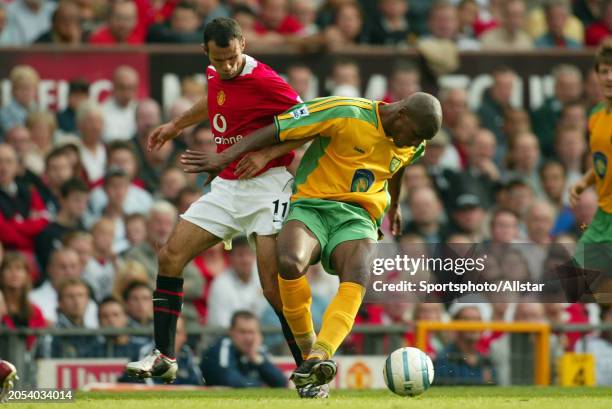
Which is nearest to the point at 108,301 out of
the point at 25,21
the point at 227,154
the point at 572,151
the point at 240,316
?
the point at 240,316

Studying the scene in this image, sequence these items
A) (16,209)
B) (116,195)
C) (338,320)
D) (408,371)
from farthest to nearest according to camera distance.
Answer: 1. (116,195)
2. (16,209)
3. (408,371)
4. (338,320)

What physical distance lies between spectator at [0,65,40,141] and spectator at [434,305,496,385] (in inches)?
203

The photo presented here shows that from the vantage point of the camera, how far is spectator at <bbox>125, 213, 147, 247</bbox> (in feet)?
49.4

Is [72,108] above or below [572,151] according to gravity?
above

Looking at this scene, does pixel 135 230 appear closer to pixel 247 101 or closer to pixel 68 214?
pixel 68 214

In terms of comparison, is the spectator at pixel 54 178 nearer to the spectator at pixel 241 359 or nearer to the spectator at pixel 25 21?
the spectator at pixel 25 21

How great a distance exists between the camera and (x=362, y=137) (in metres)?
10.3

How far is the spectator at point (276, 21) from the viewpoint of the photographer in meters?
17.7

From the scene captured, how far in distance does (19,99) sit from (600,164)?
677cm

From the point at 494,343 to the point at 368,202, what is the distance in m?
3.87

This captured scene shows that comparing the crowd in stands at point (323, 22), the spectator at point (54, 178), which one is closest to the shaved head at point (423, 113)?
the spectator at point (54, 178)

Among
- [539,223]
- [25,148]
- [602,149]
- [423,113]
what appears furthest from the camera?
[539,223]

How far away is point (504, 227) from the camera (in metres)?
15.8

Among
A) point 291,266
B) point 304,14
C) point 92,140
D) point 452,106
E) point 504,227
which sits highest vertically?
point 304,14
